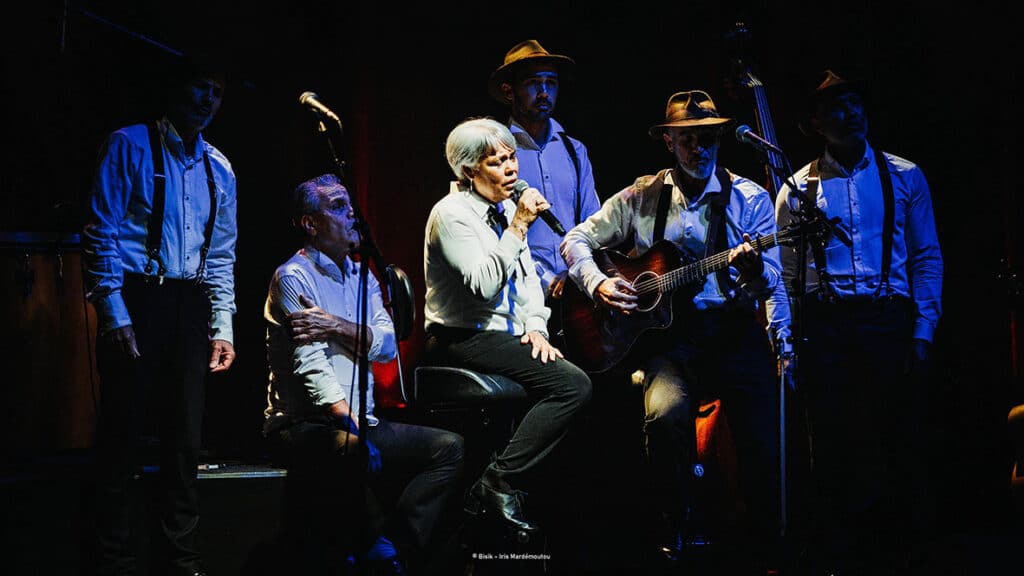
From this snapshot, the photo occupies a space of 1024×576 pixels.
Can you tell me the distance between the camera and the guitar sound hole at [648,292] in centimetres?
431

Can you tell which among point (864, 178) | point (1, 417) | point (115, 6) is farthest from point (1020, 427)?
point (115, 6)

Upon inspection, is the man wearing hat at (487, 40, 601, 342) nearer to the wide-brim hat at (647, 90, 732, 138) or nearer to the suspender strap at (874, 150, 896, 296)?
the wide-brim hat at (647, 90, 732, 138)

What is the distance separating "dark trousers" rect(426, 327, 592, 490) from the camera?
3.89m

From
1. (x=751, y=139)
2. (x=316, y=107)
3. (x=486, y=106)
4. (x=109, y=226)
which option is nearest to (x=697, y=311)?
(x=751, y=139)

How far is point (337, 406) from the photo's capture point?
380 cm

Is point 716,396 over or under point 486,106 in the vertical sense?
under

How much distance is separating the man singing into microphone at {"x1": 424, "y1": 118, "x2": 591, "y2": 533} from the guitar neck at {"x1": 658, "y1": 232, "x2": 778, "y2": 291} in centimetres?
58

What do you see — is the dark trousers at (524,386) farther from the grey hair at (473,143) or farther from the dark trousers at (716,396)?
the grey hair at (473,143)

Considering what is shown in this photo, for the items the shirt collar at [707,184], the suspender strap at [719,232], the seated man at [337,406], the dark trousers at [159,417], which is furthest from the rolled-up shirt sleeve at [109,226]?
the suspender strap at [719,232]

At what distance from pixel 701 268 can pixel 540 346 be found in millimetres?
810

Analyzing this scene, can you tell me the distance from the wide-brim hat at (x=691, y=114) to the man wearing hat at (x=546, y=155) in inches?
21.6

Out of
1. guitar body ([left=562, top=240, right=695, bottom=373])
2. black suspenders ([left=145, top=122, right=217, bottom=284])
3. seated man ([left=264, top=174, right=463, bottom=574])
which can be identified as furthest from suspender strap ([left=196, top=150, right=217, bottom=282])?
guitar body ([left=562, top=240, right=695, bottom=373])

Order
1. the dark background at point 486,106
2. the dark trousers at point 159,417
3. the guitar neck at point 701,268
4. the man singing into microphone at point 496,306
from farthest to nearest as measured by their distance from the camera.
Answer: the dark background at point 486,106 → the guitar neck at point 701,268 → the man singing into microphone at point 496,306 → the dark trousers at point 159,417

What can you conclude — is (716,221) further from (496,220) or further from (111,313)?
(111,313)
